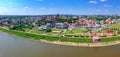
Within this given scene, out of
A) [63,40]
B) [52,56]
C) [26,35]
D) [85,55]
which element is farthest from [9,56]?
[26,35]

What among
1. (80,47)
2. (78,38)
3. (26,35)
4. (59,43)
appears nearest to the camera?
(80,47)

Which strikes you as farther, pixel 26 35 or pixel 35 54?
pixel 26 35

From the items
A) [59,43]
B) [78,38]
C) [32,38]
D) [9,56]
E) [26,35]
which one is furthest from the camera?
[26,35]

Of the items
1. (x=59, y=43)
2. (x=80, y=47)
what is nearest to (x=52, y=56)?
(x=80, y=47)

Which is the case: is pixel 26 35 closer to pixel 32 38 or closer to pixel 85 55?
pixel 32 38

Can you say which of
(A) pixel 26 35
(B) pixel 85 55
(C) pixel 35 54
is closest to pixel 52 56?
(C) pixel 35 54

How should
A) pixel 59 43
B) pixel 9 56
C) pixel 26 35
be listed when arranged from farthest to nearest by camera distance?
1. pixel 26 35
2. pixel 59 43
3. pixel 9 56

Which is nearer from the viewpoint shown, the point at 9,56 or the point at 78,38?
the point at 9,56

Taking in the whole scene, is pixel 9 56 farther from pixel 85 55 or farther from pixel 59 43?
pixel 59 43

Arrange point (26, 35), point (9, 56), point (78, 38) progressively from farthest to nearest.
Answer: point (26, 35), point (78, 38), point (9, 56)
